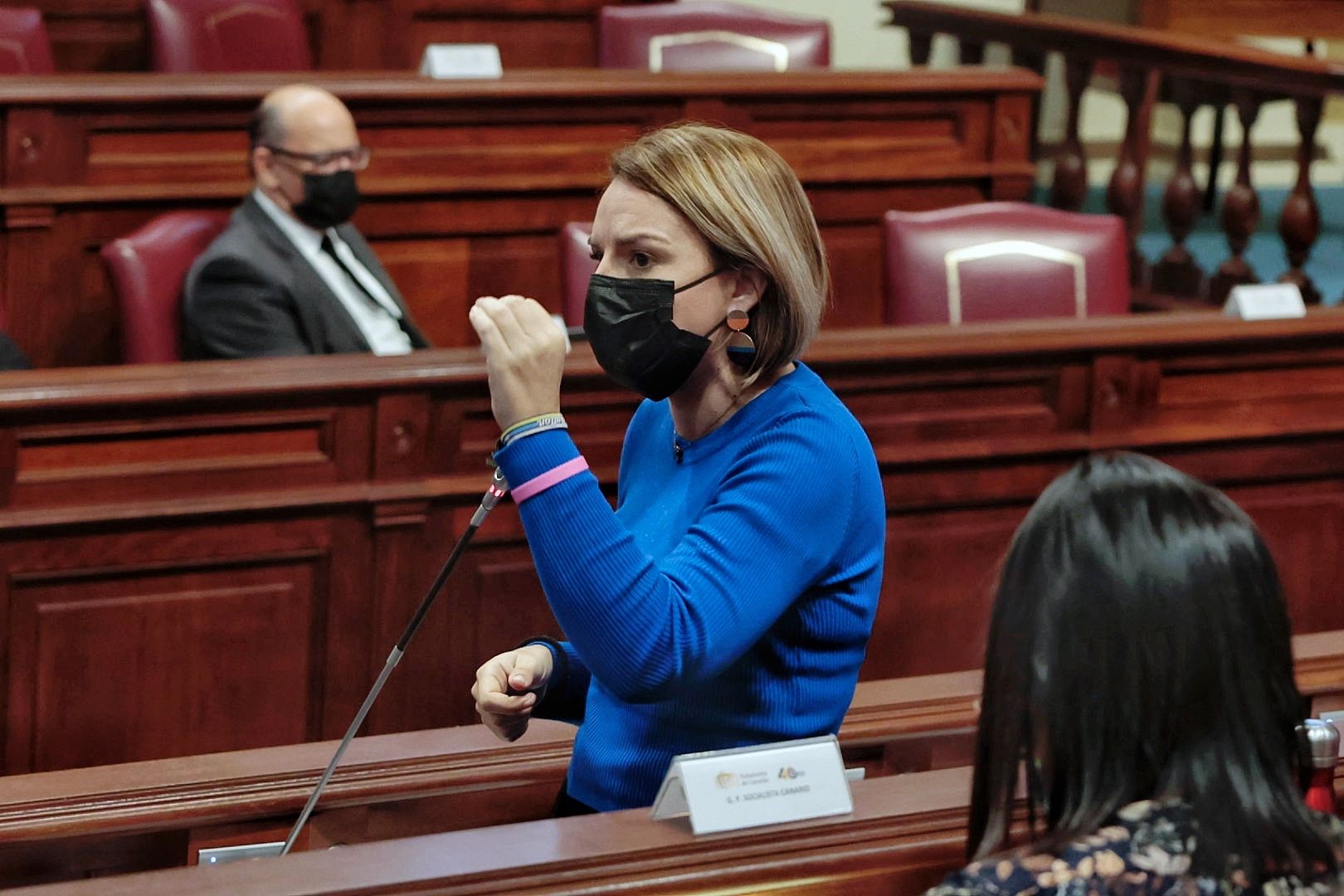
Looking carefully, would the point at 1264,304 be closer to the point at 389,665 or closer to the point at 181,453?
the point at 181,453

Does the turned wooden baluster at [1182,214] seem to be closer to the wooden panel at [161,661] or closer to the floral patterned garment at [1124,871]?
the wooden panel at [161,661]

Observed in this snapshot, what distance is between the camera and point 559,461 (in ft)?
3.83

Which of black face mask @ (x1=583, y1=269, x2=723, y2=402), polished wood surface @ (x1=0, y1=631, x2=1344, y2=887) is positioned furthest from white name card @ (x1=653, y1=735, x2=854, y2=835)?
polished wood surface @ (x1=0, y1=631, x2=1344, y2=887)

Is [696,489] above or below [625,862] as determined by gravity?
above

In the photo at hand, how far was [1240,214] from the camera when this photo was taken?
405 cm

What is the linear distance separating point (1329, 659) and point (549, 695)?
82 cm

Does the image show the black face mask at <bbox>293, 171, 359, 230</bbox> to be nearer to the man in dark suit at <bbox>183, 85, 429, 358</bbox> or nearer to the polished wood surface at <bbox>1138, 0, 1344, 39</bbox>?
the man in dark suit at <bbox>183, 85, 429, 358</bbox>

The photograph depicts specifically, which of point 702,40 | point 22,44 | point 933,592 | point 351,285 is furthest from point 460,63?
point 933,592

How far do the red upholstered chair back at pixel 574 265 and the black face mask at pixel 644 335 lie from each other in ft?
4.85

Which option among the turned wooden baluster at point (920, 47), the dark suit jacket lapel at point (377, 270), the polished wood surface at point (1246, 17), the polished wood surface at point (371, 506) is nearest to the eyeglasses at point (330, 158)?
the dark suit jacket lapel at point (377, 270)

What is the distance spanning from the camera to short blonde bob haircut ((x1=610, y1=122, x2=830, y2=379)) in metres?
1.27

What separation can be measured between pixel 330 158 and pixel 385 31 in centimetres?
161

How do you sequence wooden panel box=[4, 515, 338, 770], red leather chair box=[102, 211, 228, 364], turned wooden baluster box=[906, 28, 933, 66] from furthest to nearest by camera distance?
turned wooden baluster box=[906, 28, 933, 66] < red leather chair box=[102, 211, 228, 364] < wooden panel box=[4, 515, 338, 770]

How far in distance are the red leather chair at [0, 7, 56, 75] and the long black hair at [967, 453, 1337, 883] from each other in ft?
11.2
